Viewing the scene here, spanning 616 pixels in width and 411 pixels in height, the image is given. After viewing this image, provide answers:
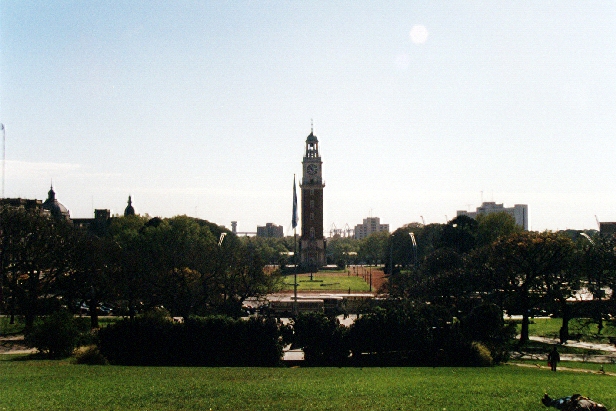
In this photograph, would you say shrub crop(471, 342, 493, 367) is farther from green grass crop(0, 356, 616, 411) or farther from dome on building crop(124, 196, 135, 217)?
dome on building crop(124, 196, 135, 217)

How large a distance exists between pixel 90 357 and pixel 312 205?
98439 mm

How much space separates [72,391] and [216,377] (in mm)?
5032

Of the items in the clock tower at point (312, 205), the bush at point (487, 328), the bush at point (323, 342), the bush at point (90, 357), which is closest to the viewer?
the bush at point (90, 357)

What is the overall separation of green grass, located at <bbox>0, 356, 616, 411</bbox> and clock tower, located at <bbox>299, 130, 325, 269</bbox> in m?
99.0

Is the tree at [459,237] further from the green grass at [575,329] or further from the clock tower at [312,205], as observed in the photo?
the clock tower at [312,205]

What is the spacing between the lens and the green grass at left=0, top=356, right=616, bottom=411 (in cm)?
1738

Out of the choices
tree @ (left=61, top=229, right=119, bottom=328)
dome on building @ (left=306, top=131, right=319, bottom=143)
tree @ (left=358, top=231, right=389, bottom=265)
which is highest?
dome on building @ (left=306, top=131, right=319, bottom=143)

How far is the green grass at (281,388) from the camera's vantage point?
57.0 ft

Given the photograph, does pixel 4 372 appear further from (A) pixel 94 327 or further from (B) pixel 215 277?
(B) pixel 215 277

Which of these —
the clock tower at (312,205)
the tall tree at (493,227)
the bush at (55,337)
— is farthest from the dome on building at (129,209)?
the bush at (55,337)

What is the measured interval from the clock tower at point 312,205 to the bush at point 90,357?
96.0 m

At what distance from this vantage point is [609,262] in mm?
36094

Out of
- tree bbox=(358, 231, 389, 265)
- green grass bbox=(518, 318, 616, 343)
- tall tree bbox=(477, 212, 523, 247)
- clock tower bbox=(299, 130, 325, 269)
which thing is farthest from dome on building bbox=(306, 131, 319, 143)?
green grass bbox=(518, 318, 616, 343)

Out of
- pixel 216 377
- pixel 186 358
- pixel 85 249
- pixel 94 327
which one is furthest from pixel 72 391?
pixel 85 249
